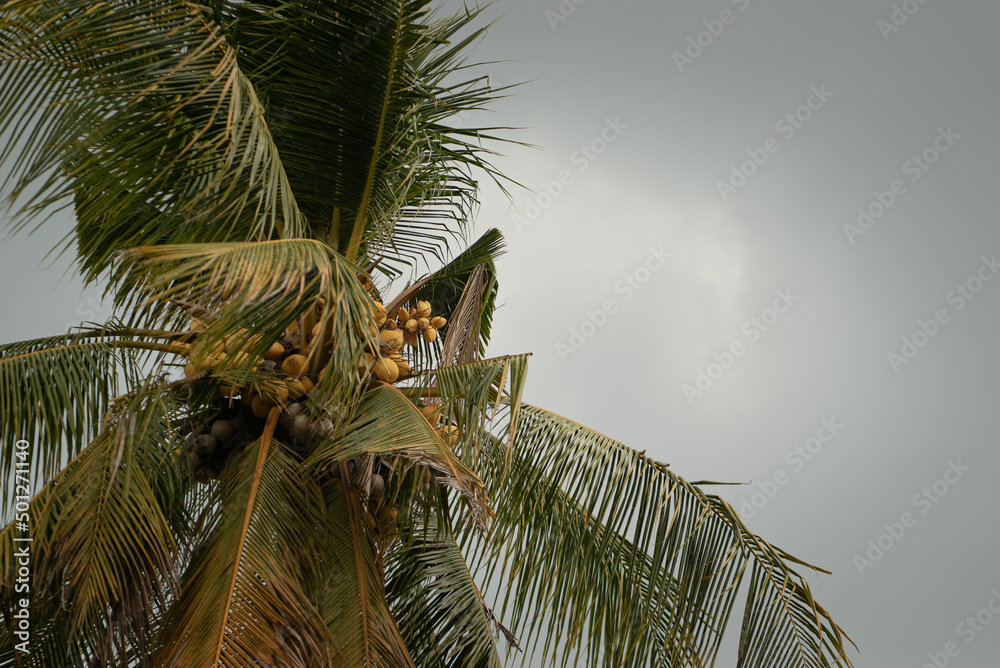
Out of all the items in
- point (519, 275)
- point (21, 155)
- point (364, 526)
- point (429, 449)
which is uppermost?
point (519, 275)

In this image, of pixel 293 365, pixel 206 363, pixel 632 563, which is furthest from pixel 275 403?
pixel 632 563

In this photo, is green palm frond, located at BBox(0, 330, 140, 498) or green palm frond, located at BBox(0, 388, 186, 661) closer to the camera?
green palm frond, located at BBox(0, 388, 186, 661)

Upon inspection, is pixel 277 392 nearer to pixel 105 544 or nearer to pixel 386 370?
pixel 386 370

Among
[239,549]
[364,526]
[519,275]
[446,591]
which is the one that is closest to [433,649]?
[446,591]

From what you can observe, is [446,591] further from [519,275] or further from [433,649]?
[519,275]

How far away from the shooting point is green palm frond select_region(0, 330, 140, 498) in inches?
138

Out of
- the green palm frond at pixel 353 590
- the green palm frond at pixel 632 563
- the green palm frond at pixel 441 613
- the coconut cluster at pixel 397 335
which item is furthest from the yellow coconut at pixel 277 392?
the green palm frond at pixel 441 613

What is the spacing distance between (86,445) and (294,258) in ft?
5.02

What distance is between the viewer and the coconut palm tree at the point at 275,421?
323cm

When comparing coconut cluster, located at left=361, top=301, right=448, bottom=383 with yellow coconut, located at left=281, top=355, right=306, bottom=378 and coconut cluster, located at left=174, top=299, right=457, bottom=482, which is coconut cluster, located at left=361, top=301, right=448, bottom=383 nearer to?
coconut cluster, located at left=174, top=299, right=457, bottom=482

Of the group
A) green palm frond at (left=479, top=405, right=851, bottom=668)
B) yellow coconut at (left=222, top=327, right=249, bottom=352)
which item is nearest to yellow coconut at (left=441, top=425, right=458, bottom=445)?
green palm frond at (left=479, top=405, right=851, bottom=668)

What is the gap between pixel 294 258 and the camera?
9.22 feet

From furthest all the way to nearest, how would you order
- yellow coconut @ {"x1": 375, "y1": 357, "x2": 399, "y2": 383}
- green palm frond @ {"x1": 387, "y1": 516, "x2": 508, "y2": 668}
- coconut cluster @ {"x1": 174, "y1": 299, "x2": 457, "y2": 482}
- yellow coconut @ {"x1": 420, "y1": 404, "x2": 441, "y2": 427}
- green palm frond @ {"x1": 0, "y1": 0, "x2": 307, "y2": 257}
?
green palm frond @ {"x1": 387, "y1": 516, "x2": 508, "y2": 668}, yellow coconut @ {"x1": 375, "y1": 357, "x2": 399, "y2": 383}, yellow coconut @ {"x1": 420, "y1": 404, "x2": 441, "y2": 427}, coconut cluster @ {"x1": 174, "y1": 299, "x2": 457, "y2": 482}, green palm frond @ {"x1": 0, "y1": 0, "x2": 307, "y2": 257}

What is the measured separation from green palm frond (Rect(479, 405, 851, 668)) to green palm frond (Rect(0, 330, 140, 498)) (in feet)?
5.53
